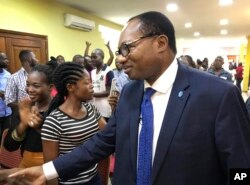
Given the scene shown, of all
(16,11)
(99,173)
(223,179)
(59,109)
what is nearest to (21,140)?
(59,109)

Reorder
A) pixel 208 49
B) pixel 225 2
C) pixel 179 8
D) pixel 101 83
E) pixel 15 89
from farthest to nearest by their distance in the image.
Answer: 1. pixel 208 49
2. pixel 179 8
3. pixel 225 2
4. pixel 101 83
5. pixel 15 89

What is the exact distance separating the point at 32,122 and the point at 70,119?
25 cm

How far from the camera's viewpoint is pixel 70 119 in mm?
1558

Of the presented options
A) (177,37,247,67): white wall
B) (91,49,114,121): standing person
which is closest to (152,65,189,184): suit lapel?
(91,49,114,121): standing person

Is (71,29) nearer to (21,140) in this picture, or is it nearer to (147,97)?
(21,140)

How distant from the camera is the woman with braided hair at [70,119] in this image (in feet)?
4.83

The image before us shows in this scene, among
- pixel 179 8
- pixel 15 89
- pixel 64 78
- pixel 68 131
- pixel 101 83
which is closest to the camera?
pixel 68 131

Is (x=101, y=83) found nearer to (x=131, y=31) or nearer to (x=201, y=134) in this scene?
(x=131, y=31)

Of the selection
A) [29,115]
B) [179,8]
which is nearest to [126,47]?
[29,115]

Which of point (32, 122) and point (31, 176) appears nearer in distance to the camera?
point (31, 176)

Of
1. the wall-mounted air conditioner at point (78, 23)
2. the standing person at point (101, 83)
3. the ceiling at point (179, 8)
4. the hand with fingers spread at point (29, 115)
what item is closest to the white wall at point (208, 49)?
the ceiling at point (179, 8)

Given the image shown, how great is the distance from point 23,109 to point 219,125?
4.12ft

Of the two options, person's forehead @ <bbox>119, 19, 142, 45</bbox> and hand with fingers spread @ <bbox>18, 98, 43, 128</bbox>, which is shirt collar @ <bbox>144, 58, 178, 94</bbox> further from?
hand with fingers spread @ <bbox>18, 98, 43, 128</bbox>

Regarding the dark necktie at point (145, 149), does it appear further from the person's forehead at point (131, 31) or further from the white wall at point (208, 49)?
the white wall at point (208, 49)
